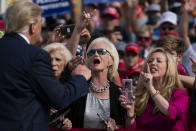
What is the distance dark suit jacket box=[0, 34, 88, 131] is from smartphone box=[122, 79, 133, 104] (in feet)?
2.64

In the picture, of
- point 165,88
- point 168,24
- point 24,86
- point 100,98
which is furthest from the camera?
point 168,24

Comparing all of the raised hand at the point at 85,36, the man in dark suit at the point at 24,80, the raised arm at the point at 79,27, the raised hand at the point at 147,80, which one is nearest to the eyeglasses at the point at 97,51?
the raised arm at the point at 79,27

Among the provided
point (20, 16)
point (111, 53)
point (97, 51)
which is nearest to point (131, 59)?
point (111, 53)

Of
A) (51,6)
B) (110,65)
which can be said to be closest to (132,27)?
(51,6)

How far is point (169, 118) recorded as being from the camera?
439 centimetres

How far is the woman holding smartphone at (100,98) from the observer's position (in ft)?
14.5

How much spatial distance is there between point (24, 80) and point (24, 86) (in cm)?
5

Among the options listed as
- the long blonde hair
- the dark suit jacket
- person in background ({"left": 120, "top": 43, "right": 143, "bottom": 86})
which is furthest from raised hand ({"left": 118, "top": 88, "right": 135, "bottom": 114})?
person in background ({"left": 120, "top": 43, "right": 143, "bottom": 86})

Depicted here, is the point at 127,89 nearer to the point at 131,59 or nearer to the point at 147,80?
the point at 147,80

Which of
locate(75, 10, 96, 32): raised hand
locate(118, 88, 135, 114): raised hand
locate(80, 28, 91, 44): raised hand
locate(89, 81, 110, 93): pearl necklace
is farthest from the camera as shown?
locate(80, 28, 91, 44): raised hand

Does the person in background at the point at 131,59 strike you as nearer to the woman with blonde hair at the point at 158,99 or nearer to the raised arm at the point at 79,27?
the woman with blonde hair at the point at 158,99

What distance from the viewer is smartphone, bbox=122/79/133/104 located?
13.4 feet

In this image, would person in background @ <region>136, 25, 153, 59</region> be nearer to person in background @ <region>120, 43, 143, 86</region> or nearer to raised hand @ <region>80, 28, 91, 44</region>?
person in background @ <region>120, 43, 143, 86</region>

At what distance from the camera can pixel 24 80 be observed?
3398 millimetres
